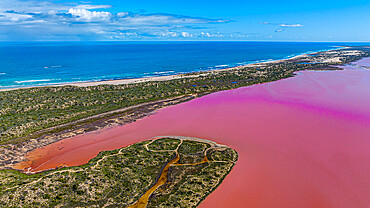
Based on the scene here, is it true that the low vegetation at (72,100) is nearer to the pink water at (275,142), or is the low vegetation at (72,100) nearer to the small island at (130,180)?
the pink water at (275,142)

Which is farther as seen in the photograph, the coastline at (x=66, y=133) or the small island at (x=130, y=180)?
the coastline at (x=66, y=133)

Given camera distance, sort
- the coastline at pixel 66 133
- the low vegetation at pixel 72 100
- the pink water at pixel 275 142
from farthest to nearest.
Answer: the low vegetation at pixel 72 100, the coastline at pixel 66 133, the pink water at pixel 275 142

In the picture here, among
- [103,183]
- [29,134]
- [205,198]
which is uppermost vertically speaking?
[29,134]

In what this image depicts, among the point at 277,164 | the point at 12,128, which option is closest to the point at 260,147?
the point at 277,164

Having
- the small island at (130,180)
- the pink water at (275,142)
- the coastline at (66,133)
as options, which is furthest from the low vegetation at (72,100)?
the small island at (130,180)

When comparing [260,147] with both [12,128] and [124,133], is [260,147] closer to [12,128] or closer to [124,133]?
[124,133]


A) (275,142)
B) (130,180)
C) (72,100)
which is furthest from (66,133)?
(275,142)
